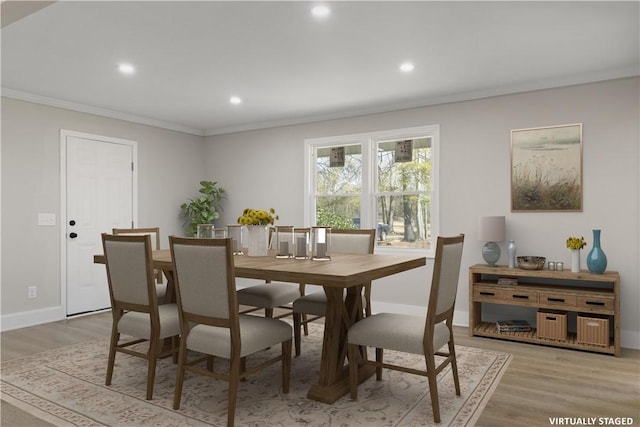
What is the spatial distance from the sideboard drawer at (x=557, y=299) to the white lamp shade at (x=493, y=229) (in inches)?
26.1

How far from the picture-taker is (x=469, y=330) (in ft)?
14.0

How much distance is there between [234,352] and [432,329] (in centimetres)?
108

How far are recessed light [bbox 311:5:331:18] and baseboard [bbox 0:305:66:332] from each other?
4301 mm

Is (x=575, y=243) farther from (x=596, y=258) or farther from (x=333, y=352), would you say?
(x=333, y=352)

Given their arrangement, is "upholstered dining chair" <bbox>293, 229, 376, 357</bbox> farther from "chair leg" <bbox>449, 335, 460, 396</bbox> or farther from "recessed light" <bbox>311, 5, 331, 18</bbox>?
"recessed light" <bbox>311, 5, 331, 18</bbox>

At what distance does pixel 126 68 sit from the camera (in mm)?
3875

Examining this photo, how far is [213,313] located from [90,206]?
145 inches

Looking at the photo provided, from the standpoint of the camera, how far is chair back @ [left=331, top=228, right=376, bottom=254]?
3.77 m

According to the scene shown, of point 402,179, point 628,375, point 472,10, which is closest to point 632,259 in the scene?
point 628,375

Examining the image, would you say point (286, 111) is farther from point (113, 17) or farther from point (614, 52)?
point (614, 52)

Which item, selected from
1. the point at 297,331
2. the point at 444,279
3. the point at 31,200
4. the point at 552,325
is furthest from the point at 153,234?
the point at 552,325

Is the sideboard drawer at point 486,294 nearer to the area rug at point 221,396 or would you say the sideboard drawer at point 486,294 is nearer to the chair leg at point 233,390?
the area rug at point 221,396

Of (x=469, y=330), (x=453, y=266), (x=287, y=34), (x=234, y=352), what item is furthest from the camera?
(x=469, y=330)

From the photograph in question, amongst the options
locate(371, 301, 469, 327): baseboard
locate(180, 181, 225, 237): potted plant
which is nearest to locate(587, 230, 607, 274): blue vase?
locate(371, 301, 469, 327): baseboard
